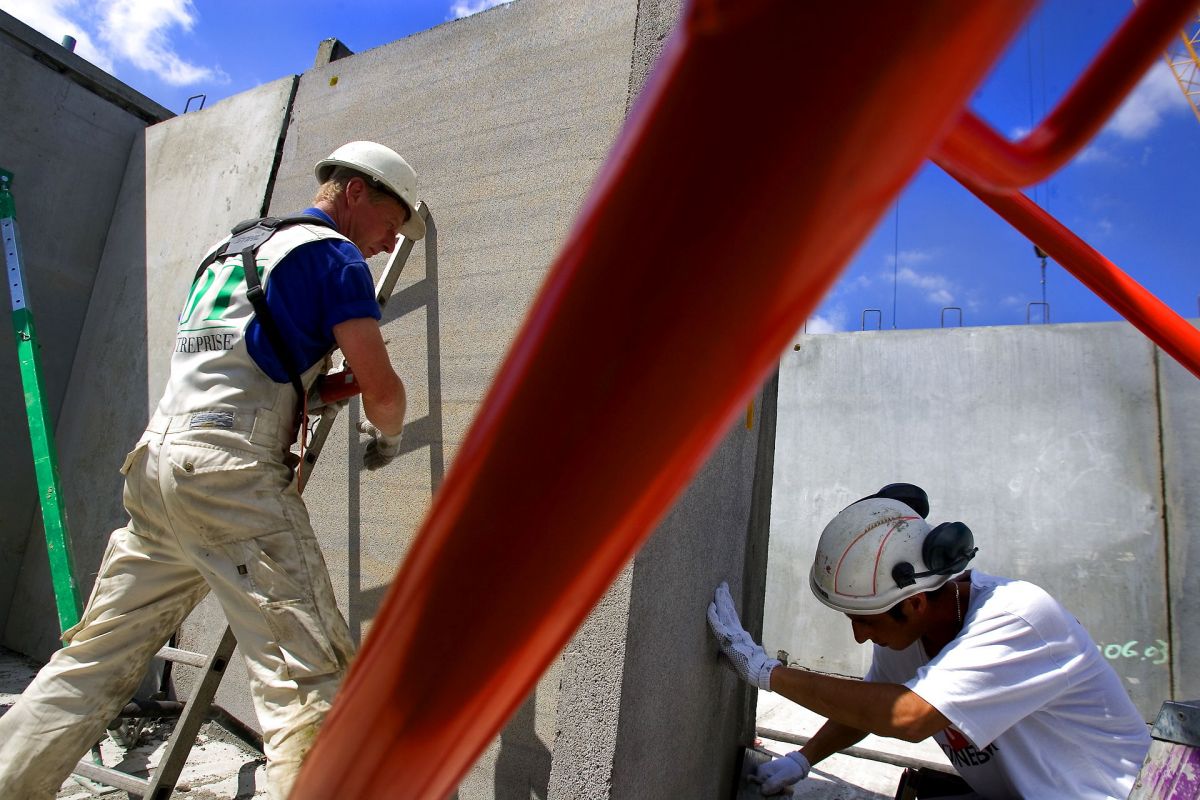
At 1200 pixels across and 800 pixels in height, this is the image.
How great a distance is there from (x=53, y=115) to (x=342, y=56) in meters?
2.00

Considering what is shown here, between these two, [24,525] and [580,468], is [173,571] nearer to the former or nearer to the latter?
[580,468]

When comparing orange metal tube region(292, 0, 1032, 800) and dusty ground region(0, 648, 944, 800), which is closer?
orange metal tube region(292, 0, 1032, 800)

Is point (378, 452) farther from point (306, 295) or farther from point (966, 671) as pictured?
point (966, 671)

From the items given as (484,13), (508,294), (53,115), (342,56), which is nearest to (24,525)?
(53,115)

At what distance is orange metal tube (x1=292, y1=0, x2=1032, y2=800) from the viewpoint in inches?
8.1

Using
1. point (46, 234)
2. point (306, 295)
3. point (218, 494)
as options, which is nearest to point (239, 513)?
point (218, 494)

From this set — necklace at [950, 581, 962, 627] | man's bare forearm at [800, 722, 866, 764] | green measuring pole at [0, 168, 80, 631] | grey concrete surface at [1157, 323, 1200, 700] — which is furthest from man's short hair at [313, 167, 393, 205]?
grey concrete surface at [1157, 323, 1200, 700]

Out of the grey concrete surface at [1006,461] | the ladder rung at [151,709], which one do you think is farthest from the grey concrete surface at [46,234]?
the grey concrete surface at [1006,461]

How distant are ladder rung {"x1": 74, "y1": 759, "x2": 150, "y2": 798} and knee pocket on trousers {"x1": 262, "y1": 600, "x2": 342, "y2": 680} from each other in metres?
1.02

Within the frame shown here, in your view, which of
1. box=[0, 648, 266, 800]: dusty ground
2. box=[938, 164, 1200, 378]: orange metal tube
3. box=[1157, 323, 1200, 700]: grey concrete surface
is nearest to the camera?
box=[938, 164, 1200, 378]: orange metal tube

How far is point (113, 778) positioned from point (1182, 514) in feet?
25.8

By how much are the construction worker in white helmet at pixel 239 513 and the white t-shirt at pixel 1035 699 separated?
1.46m

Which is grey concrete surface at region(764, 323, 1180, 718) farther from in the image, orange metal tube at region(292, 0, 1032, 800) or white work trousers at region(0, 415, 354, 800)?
orange metal tube at region(292, 0, 1032, 800)

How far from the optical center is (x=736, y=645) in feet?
6.77
